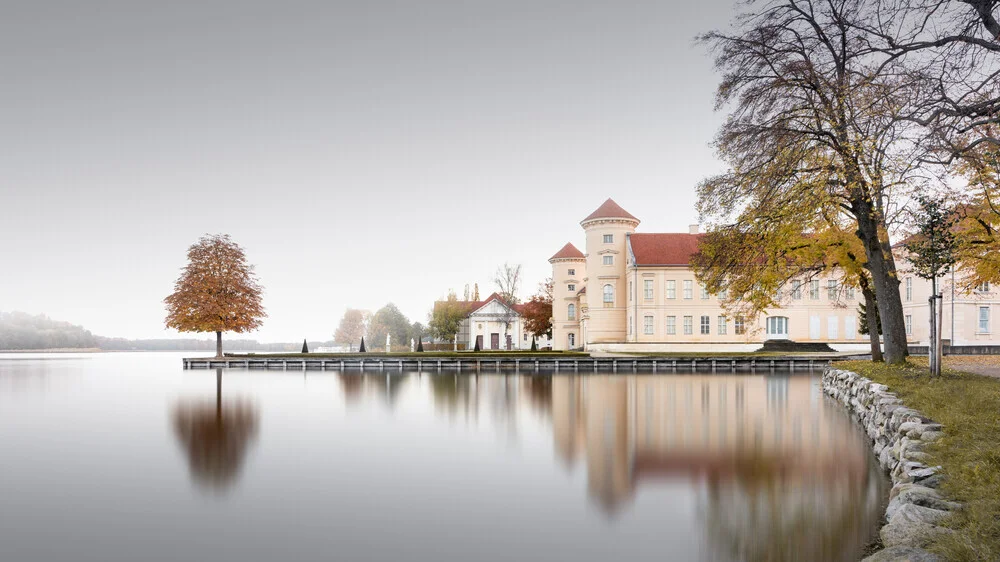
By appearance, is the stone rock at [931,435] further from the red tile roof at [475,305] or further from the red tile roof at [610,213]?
the red tile roof at [475,305]

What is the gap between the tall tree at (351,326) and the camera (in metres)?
112

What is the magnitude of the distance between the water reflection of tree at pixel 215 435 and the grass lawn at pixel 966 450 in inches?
347

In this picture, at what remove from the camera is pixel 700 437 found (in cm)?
1340

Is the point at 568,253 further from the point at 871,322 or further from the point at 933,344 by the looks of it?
the point at 933,344

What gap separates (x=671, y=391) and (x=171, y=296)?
37.4m

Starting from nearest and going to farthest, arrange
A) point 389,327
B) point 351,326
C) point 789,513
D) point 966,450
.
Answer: point 966,450 < point 789,513 < point 389,327 < point 351,326

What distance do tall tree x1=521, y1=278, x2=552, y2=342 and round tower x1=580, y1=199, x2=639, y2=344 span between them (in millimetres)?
15678

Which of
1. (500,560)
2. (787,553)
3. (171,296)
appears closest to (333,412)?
(500,560)

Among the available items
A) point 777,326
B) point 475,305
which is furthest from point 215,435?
point 475,305

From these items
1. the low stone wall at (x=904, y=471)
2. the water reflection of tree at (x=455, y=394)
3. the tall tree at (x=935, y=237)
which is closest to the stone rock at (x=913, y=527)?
the low stone wall at (x=904, y=471)

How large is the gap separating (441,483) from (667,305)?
42.3m

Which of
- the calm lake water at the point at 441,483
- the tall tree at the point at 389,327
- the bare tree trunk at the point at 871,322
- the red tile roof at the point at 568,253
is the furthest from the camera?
the tall tree at the point at 389,327

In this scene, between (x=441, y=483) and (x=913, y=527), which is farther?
(x=441, y=483)

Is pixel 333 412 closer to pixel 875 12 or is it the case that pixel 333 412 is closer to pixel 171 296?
pixel 875 12
